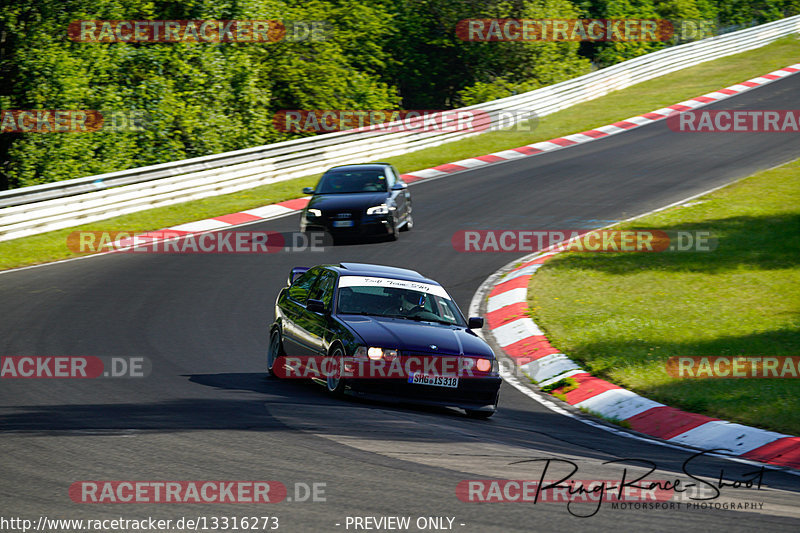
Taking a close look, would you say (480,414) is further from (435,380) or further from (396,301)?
(396,301)

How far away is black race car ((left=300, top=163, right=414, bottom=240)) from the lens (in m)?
19.5

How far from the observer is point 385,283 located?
11.1 m

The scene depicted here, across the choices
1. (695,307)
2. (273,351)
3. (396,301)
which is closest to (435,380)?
(396,301)

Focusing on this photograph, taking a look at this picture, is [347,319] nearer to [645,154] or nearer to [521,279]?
[521,279]

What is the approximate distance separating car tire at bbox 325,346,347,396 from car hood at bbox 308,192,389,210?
32.1ft

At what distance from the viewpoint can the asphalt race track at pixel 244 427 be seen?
238 inches

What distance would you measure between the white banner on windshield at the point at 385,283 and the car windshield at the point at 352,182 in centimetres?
934

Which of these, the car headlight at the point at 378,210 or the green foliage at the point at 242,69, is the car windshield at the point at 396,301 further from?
the green foliage at the point at 242,69

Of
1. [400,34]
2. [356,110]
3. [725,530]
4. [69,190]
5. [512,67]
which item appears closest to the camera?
[725,530]

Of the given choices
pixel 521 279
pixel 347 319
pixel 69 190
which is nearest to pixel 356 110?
pixel 69 190

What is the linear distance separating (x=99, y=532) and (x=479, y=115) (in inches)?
1105

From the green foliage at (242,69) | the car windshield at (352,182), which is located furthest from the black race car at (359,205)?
the green foliage at (242,69)

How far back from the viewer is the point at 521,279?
16859 millimetres

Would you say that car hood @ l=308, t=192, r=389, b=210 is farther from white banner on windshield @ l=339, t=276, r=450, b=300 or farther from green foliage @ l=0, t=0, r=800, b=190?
green foliage @ l=0, t=0, r=800, b=190
